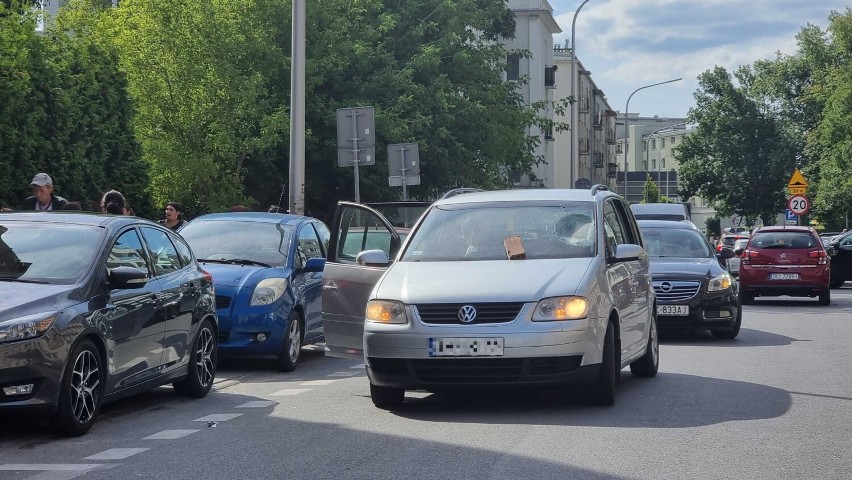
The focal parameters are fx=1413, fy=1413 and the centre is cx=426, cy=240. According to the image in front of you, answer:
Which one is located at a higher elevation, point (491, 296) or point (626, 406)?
point (491, 296)

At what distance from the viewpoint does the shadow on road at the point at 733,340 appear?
1779 cm

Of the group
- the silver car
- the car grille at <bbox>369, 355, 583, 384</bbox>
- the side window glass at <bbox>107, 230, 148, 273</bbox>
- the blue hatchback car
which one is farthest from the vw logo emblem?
the blue hatchback car

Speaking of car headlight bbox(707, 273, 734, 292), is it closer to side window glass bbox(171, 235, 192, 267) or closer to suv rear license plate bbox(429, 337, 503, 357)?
side window glass bbox(171, 235, 192, 267)

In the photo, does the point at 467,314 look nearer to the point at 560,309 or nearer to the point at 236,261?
the point at 560,309

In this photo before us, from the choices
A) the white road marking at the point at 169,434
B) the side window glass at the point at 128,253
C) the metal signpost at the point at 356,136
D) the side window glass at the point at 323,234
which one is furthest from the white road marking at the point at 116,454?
the metal signpost at the point at 356,136

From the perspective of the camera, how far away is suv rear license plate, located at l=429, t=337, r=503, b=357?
9.80 metres

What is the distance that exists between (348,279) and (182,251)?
1.61 m

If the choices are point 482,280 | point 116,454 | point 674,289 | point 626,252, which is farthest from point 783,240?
point 116,454

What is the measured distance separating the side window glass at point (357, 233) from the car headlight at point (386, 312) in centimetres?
170

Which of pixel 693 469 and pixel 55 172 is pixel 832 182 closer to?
pixel 55 172

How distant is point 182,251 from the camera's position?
12078mm

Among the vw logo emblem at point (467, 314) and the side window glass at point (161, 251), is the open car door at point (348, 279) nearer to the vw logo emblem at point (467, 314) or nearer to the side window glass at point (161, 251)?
the side window glass at point (161, 251)

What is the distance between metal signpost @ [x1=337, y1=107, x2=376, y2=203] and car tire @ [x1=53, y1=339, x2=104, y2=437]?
1447 centimetres

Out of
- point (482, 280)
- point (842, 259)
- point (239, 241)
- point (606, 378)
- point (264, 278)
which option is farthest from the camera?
point (842, 259)
